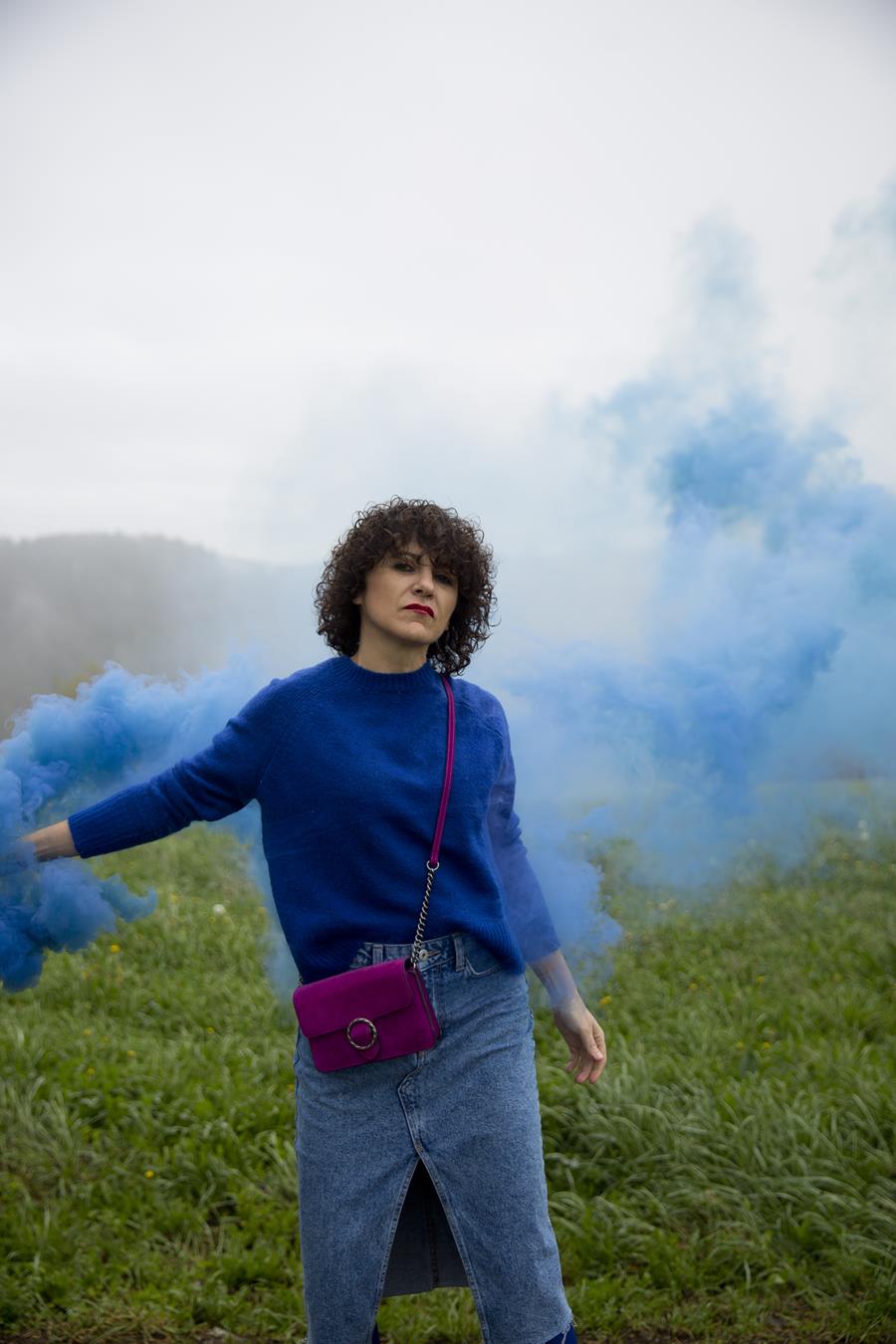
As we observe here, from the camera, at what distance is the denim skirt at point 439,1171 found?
2191mm

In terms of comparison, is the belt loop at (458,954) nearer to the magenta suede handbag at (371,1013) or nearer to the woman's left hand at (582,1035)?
the magenta suede handbag at (371,1013)

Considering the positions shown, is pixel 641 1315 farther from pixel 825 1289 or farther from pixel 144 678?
pixel 144 678

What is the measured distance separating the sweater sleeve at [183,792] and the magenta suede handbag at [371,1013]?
417 millimetres

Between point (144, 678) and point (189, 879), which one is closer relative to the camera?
point (144, 678)

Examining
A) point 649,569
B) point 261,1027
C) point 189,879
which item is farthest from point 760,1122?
point 189,879

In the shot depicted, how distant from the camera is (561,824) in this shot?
315cm

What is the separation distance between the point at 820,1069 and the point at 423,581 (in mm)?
2867

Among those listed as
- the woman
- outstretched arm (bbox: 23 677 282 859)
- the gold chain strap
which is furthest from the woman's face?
the gold chain strap

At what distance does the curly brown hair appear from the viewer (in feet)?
8.00

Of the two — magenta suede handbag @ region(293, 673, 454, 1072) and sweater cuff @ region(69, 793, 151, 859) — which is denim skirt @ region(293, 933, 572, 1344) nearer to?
magenta suede handbag @ region(293, 673, 454, 1072)

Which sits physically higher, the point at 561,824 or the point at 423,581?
the point at 423,581

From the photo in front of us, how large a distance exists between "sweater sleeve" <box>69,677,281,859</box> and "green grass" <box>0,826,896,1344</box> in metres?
1.30

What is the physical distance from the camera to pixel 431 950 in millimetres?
2256

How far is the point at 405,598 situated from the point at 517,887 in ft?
2.21
